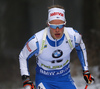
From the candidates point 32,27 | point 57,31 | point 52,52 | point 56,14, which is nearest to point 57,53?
point 52,52

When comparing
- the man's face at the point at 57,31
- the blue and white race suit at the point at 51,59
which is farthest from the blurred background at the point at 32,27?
the man's face at the point at 57,31

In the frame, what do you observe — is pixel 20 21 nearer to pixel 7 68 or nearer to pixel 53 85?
pixel 7 68

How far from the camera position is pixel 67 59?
3715mm

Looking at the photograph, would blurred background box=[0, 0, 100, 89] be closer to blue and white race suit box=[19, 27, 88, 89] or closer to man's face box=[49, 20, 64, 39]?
blue and white race suit box=[19, 27, 88, 89]

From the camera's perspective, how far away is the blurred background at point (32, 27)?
9377 mm

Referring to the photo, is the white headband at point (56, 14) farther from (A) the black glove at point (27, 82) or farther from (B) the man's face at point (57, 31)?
(A) the black glove at point (27, 82)

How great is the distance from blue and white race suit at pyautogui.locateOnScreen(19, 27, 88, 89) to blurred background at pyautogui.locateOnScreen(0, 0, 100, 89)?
16.7 ft

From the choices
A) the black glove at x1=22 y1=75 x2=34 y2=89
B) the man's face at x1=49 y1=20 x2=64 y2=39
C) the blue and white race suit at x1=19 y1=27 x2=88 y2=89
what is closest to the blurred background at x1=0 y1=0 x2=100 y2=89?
the blue and white race suit at x1=19 y1=27 x2=88 y2=89

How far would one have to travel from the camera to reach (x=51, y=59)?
3.58 metres

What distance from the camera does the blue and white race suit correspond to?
350 cm


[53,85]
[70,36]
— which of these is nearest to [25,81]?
[53,85]

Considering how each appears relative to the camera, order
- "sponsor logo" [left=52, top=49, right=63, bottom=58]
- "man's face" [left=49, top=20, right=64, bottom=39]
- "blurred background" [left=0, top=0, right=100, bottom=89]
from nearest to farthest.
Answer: "man's face" [left=49, top=20, right=64, bottom=39]
"sponsor logo" [left=52, top=49, right=63, bottom=58]
"blurred background" [left=0, top=0, right=100, bottom=89]

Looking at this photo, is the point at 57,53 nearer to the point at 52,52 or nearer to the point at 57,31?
the point at 52,52

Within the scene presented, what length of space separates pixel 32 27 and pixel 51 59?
24.8ft
